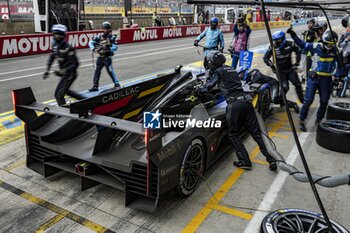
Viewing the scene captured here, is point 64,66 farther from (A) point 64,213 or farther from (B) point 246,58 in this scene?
(B) point 246,58

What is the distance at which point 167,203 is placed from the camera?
4.05 m

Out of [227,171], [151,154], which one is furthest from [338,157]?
[151,154]

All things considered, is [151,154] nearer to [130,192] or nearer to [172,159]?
[172,159]

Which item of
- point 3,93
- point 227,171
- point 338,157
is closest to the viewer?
point 227,171

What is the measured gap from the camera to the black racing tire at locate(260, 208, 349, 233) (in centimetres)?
315

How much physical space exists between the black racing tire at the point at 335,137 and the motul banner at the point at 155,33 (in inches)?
714

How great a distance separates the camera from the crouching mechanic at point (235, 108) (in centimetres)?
489

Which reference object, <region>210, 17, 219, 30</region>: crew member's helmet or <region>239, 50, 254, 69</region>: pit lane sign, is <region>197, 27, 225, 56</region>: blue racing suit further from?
<region>239, 50, 254, 69</region>: pit lane sign

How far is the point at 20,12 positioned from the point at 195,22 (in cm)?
2121

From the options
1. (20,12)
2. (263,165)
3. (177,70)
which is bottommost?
(263,165)

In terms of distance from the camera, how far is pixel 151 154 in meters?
3.39

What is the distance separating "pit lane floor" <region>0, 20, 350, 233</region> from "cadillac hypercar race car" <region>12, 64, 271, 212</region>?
23 centimetres

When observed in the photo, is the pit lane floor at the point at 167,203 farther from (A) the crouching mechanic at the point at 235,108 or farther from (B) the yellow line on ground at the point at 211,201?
(A) the crouching mechanic at the point at 235,108

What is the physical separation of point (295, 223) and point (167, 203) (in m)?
1.50
